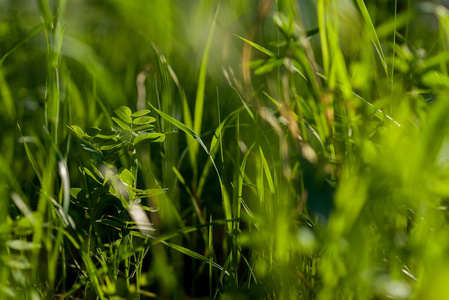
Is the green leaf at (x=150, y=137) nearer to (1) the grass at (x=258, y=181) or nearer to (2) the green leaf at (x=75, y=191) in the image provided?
(1) the grass at (x=258, y=181)

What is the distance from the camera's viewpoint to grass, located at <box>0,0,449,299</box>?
480mm

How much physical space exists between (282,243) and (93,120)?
568mm

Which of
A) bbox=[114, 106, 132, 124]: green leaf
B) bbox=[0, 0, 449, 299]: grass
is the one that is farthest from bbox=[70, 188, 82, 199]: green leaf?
bbox=[114, 106, 132, 124]: green leaf

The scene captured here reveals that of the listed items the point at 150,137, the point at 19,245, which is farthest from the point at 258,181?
the point at 19,245

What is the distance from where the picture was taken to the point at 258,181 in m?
0.66

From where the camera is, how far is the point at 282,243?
1.75 ft

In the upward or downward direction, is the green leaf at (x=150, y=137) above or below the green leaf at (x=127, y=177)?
above

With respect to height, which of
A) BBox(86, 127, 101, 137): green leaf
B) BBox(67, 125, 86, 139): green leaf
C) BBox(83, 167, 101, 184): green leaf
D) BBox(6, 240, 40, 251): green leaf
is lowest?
BBox(6, 240, 40, 251): green leaf

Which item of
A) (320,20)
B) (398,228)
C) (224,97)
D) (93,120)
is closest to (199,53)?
(224,97)

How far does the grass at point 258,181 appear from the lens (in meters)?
0.48

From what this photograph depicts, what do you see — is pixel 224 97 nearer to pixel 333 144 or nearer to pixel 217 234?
pixel 217 234

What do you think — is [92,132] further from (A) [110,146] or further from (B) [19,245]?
(B) [19,245]

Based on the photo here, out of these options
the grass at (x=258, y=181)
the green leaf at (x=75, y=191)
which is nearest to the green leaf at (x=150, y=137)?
the grass at (x=258, y=181)

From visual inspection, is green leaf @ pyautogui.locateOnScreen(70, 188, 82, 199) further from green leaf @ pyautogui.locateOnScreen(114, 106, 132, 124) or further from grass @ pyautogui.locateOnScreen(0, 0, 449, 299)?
green leaf @ pyautogui.locateOnScreen(114, 106, 132, 124)
